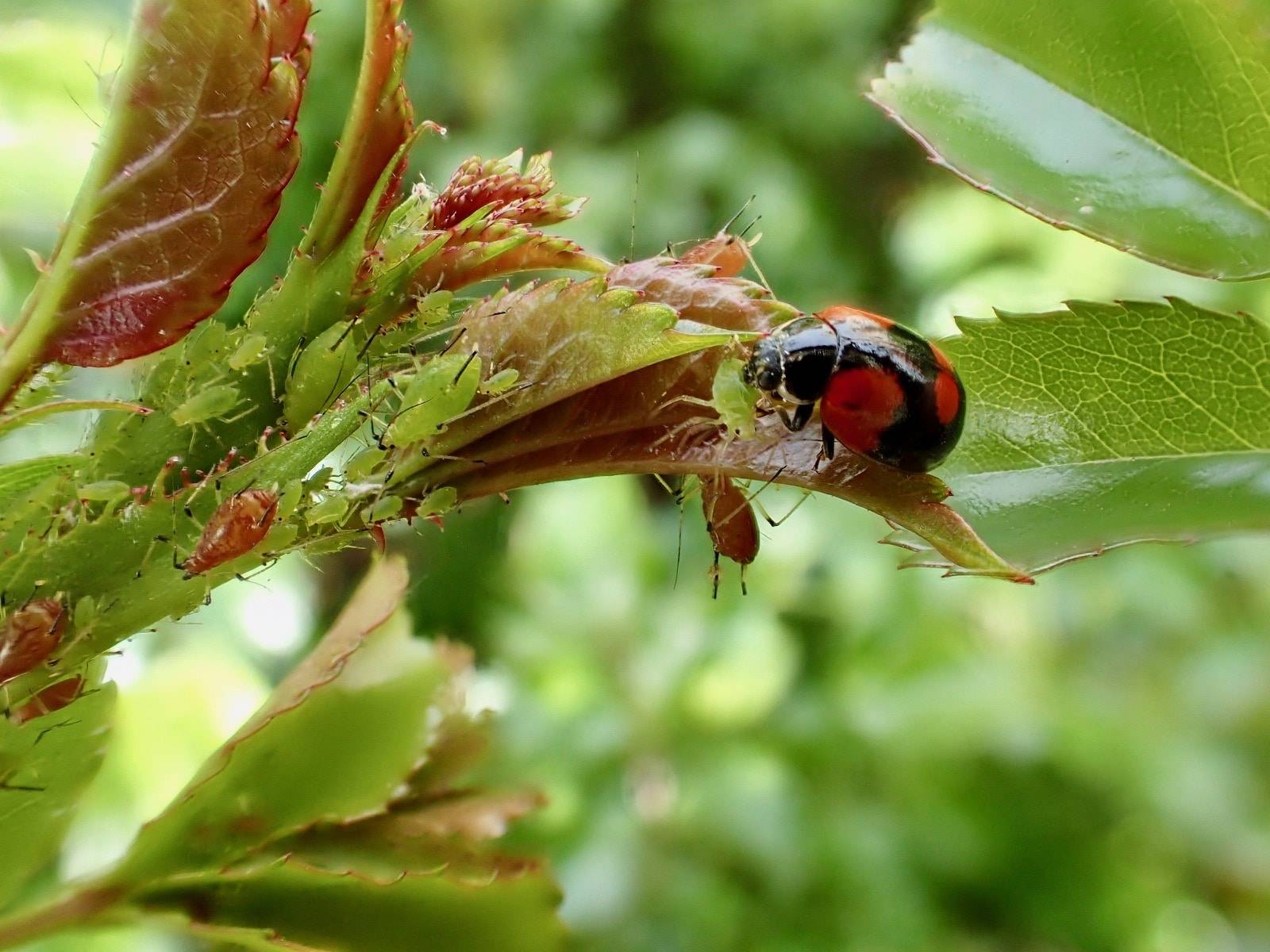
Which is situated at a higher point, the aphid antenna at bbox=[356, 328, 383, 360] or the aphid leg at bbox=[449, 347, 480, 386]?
the aphid antenna at bbox=[356, 328, 383, 360]

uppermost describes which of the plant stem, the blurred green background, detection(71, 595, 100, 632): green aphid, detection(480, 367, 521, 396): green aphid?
detection(480, 367, 521, 396): green aphid

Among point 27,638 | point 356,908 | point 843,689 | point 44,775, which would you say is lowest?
point 843,689

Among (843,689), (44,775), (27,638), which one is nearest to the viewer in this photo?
(27,638)

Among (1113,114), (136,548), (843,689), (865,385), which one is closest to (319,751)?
(136,548)

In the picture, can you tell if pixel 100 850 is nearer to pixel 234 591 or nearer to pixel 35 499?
pixel 234 591

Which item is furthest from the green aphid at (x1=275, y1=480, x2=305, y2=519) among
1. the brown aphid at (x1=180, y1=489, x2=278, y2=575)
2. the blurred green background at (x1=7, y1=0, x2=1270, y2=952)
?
the blurred green background at (x1=7, y1=0, x2=1270, y2=952)

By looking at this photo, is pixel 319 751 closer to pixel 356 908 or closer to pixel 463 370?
pixel 356 908

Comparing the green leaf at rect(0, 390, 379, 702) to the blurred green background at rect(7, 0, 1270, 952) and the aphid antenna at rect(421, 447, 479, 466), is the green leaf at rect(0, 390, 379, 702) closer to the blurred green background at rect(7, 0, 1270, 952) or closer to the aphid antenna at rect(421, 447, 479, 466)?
the aphid antenna at rect(421, 447, 479, 466)

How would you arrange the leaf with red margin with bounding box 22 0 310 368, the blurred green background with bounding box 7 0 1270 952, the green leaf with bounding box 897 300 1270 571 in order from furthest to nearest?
the blurred green background with bounding box 7 0 1270 952 < the green leaf with bounding box 897 300 1270 571 < the leaf with red margin with bounding box 22 0 310 368
